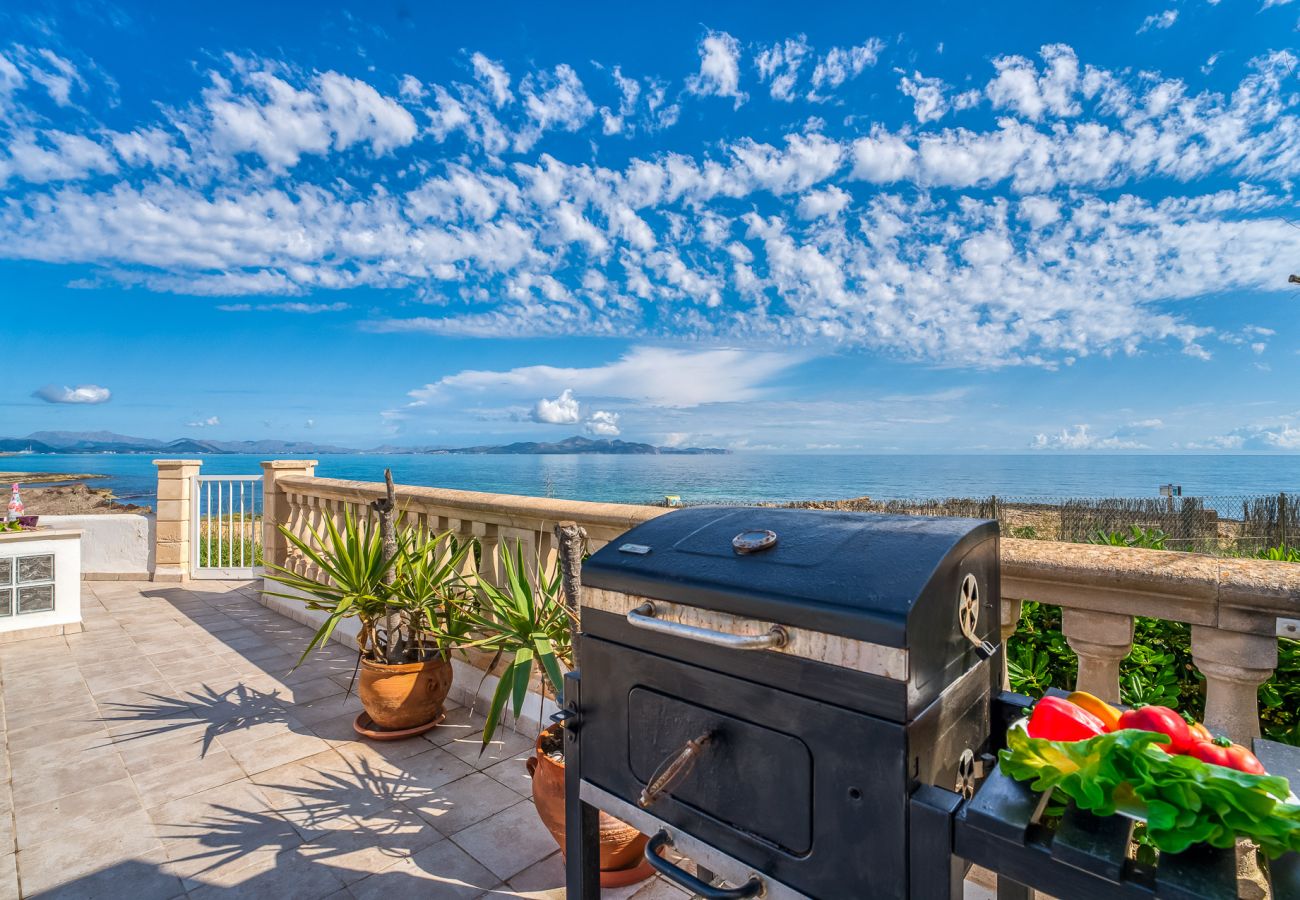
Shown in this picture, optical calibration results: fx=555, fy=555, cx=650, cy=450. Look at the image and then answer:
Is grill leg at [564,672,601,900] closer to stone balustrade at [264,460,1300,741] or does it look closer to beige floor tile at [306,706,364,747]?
stone balustrade at [264,460,1300,741]

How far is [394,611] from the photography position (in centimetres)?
296

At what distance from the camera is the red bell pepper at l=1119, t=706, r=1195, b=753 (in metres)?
0.70

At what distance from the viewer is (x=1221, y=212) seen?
1388cm

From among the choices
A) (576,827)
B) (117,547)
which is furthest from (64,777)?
(117,547)

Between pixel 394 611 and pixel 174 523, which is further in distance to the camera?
pixel 174 523

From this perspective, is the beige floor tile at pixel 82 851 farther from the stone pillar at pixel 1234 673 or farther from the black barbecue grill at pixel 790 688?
the stone pillar at pixel 1234 673

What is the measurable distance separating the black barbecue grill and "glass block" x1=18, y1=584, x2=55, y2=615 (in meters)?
5.90

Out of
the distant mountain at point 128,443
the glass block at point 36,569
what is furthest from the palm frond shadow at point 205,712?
the distant mountain at point 128,443

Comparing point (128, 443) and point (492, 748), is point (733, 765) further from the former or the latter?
point (128, 443)

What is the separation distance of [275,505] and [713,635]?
591cm

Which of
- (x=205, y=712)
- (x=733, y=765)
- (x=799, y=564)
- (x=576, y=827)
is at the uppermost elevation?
(x=799, y=564)

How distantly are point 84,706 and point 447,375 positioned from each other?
137 feet

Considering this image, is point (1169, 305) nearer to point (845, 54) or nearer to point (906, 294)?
point (906, 294)

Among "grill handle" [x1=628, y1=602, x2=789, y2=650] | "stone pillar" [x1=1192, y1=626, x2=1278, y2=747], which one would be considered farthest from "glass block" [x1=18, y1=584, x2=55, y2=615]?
"stone pillar" [x1=1192, y1=626, x2=1278, y2=747]
